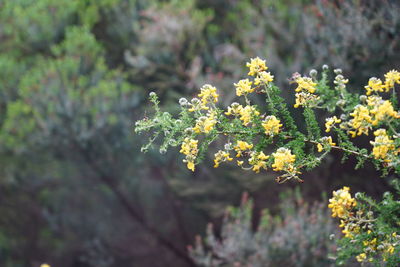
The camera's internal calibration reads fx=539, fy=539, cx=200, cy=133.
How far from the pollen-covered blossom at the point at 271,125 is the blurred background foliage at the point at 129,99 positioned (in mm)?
3287

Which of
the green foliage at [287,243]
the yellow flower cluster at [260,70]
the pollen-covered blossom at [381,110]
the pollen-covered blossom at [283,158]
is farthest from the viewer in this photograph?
the green foliage at [287,243]

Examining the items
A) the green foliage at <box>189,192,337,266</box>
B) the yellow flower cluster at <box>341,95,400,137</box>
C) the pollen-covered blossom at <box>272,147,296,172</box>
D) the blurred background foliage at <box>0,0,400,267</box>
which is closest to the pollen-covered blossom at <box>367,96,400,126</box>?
the yellow flower cluster at <box>341,95,400,137</box>

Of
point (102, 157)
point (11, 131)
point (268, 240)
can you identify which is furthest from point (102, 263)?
point (268, 240)

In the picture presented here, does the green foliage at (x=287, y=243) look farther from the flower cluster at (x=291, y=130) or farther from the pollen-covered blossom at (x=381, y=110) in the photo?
the pollen-covered blossom at (x=381, y=110)

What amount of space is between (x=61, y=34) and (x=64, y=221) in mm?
2718

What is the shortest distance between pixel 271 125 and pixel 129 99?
4946 millimetres

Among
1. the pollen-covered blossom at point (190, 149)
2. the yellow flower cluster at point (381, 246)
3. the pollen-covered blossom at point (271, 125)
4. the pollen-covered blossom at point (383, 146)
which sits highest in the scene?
the pollen-covered blossom at point (271, 125)

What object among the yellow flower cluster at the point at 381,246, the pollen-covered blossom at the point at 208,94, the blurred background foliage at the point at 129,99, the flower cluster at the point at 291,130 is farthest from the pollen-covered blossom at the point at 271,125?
the blurred background foliage at the point at 129,99

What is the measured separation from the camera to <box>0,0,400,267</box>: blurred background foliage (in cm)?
623

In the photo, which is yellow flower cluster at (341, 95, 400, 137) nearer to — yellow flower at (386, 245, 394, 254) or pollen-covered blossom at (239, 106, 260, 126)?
pollen-covered blossom at (239, 106, 260, 126)

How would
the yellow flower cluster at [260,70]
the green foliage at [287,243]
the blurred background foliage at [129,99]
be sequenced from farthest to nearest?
the blurred background foliage at [129,99]
the green foliage at [287,243]
the yellow flower cluster at [260,70]

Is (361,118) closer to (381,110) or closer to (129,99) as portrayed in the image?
(381,110)

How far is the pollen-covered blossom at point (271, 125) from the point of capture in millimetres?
2105

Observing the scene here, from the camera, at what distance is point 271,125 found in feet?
6.96
